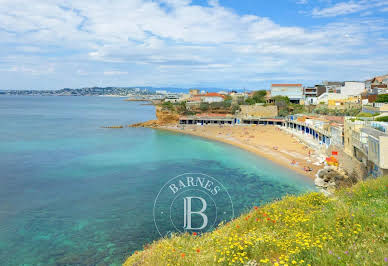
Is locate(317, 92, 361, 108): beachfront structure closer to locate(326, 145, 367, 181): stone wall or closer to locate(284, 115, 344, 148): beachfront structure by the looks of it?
locate(284, 115, 344, 148): beachfront structure

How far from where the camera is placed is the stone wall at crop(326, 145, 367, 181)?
15768 millimetres

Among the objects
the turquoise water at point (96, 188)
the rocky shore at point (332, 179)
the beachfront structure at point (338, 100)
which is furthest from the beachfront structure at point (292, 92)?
the rocky shore at point (332, 179)

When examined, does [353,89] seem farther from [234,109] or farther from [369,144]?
[369,144]

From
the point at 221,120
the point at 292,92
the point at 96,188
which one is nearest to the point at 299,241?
the point at 96,188

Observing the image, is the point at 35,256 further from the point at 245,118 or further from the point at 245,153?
the point at 245,118

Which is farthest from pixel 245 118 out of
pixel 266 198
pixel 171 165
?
pixel 266 198

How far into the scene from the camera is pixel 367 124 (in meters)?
17.0

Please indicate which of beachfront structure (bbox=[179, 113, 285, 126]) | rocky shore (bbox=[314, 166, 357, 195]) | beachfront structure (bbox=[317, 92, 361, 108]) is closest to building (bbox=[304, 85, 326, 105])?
beachfront structure (bbox=[317, 92, 361, 108])

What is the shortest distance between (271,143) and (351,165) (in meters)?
17.8

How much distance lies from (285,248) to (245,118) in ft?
170
